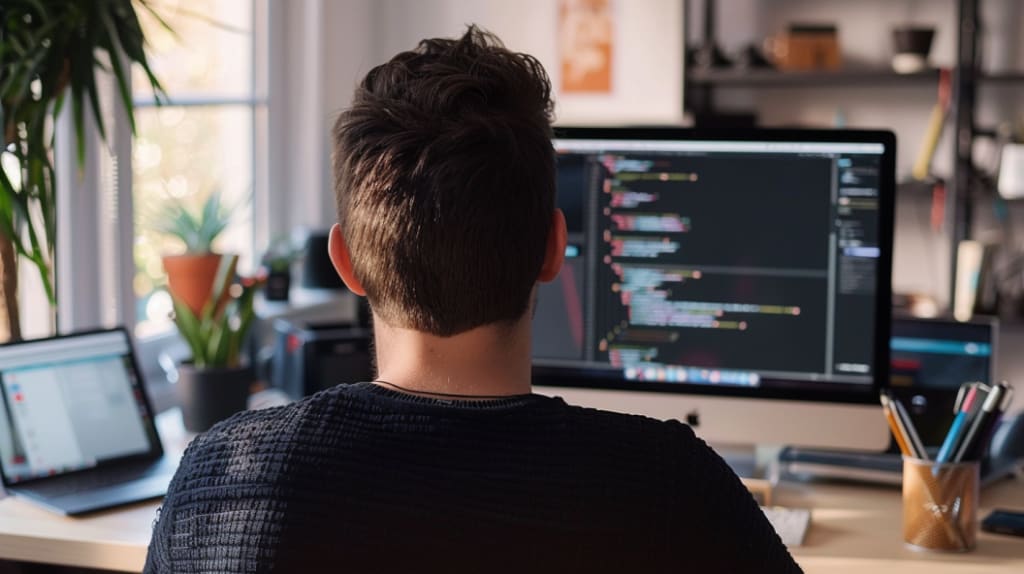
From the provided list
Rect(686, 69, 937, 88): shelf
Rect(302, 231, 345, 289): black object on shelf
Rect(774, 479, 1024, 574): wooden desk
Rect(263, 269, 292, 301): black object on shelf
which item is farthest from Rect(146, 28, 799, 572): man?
Rect(686, 69, 937, 88): shelf

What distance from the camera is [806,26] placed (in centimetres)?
402

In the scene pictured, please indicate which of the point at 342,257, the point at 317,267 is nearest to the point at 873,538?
the point at 342,257

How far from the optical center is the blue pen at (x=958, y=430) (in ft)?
4.95

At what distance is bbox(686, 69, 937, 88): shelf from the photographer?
12.8 feet

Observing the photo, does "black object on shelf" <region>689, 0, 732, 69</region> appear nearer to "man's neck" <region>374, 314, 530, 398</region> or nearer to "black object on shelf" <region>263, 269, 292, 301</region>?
"black object on shelf" <region>263, 269, 292, 301</region>

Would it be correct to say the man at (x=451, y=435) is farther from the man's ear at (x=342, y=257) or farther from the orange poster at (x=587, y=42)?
the orange poster at (x=587, y=42)

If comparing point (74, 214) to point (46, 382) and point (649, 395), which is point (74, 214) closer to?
point (46, 382)

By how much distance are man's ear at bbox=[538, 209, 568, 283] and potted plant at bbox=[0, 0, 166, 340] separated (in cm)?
102

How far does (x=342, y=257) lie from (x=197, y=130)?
230 centimetres

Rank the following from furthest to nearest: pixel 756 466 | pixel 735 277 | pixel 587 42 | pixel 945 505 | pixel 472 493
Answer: pixel 587 42 → pixel 756 466 → pixel 735 277 → pixel 945 505 → pixel 472 493

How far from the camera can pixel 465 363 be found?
1000mm

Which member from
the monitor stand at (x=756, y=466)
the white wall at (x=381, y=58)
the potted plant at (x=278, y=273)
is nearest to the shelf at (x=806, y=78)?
the white wall at (x=381, y=58)

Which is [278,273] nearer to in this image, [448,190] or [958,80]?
[958,80]

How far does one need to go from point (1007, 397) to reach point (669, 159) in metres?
0.55
